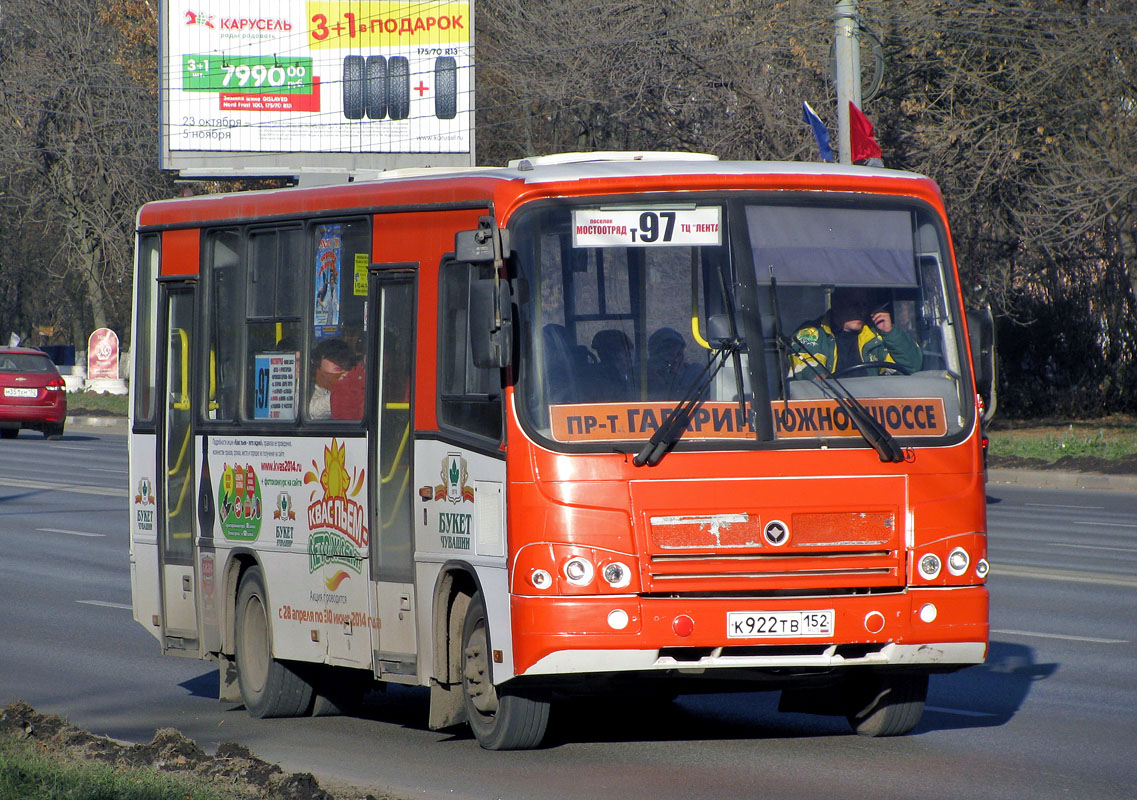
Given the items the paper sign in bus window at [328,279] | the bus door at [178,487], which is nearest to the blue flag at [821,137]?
the bus door at [178,487]

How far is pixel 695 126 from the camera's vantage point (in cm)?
3300

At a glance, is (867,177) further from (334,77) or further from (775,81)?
(334,77)

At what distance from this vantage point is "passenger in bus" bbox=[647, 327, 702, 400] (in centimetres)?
741

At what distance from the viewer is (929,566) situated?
7414mm

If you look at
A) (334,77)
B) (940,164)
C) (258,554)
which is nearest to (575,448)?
(258,554)

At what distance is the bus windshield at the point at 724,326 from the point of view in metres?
7.40

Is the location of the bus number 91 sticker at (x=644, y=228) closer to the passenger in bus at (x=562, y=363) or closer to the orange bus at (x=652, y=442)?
the orange bus at (x=652, y=442)

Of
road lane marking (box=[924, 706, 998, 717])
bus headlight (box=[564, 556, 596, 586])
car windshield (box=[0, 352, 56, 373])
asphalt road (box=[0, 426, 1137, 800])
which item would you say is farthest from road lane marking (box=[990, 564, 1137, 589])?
car windshield (box=[0, 352, 56, 373])

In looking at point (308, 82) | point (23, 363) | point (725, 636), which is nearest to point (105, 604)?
point (725, 636)

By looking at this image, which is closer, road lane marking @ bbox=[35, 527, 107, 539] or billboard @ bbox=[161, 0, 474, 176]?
road lane marking @ bbox=[35, 527, 107, 539]

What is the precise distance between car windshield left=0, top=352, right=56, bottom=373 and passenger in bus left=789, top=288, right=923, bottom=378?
31.1 m

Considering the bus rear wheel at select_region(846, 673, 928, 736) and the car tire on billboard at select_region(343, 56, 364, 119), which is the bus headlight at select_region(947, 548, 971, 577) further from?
the car tire on billboard at select_region(343, 56, 364, 119)

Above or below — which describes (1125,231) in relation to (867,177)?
above

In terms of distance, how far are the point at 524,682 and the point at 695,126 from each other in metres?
26.4
